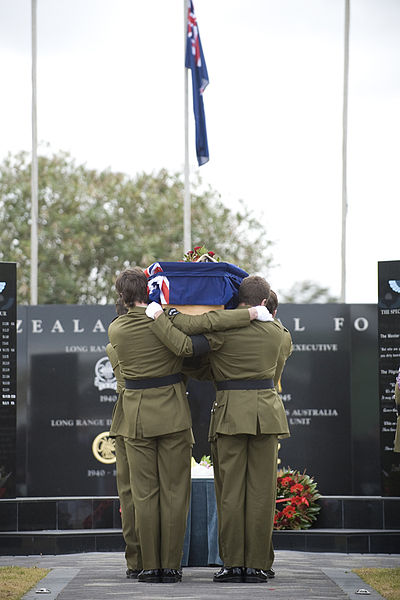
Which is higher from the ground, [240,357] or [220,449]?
[240,357]

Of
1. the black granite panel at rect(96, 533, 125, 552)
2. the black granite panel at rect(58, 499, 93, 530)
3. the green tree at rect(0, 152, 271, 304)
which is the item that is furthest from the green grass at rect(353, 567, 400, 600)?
the green tree at rect(0, 152, 271, 304)

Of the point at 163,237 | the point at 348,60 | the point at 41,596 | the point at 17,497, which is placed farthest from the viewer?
the point at 163,237

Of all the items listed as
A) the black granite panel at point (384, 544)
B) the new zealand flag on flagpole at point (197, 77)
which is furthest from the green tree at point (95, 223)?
the black granite panel at point (384, 544)

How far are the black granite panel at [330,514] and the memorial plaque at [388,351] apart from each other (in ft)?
1.34

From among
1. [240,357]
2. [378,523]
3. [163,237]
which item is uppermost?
[163,237]

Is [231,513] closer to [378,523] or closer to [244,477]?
[244,477]

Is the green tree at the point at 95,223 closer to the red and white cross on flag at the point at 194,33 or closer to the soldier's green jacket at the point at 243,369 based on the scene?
the red and white cross on flag at the point at 194,33

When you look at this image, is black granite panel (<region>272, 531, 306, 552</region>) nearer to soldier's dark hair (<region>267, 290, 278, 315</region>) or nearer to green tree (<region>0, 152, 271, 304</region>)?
soldier's dark hair (<region>267, 290, 278, 315</region>)

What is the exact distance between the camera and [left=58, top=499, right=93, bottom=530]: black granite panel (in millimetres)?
9898

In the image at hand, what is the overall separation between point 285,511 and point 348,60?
6290 mm

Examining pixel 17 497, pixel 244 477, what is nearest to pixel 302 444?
pixel 17 497

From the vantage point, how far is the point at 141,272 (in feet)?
21.9

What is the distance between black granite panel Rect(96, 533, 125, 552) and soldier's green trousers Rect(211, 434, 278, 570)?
10.2ft

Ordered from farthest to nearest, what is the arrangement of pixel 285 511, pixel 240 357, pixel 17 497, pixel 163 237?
pixel 163 237
pixel 17 497
pixel 285 511
pixel 240 357
